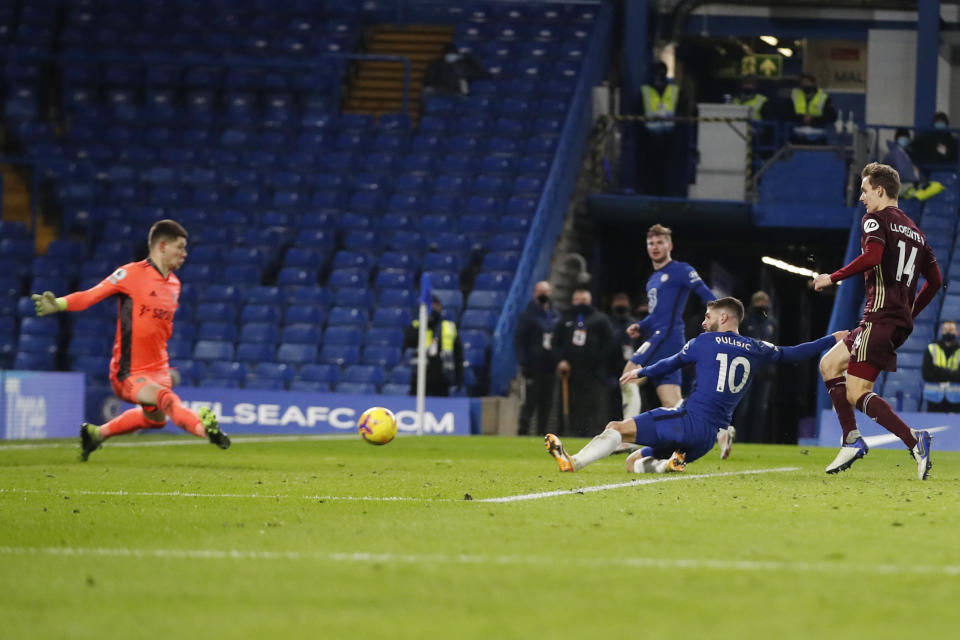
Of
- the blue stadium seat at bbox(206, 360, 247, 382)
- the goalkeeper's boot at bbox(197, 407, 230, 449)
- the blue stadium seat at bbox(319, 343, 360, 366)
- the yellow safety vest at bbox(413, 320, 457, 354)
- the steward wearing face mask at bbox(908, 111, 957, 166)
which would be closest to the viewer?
the goalkeeper's boot at bbox(197, 407, 230, 449)

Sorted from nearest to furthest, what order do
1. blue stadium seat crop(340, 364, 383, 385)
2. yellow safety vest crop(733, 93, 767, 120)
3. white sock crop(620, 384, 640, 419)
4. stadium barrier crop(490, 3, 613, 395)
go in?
1. white sock crop(620, 384, 640, 419)
2. stadium barrier crop(490, 3, 613, 395)
3. blue stadium seat crop(340, 364, 383, 385)
4. yellow safety vest crop(733, 93, 767, 120)

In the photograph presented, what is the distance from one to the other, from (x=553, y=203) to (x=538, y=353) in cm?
393

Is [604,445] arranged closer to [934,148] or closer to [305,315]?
[305,315]

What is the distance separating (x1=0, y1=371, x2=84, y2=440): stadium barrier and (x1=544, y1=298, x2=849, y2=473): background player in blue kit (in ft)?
32.2

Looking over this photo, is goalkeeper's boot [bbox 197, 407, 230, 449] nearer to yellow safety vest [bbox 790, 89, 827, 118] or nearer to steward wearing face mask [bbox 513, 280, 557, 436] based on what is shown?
steward wearing face mask [bbox 513, 280, 557, 436]

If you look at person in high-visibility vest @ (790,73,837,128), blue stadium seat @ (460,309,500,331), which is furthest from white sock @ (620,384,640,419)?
person in high-visibility vest @ (790,73,837,128)

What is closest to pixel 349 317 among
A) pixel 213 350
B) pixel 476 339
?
pixel 213 350

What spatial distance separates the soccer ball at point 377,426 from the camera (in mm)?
14391

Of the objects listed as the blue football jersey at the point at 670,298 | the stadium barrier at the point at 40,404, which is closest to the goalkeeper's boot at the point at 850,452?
the blue football jersey at the point at 670,298

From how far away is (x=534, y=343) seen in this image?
21.0 metres

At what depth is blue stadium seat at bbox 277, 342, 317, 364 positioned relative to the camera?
23.2 m

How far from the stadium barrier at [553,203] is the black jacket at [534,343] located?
0.84 m

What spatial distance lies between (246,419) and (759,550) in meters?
15.7

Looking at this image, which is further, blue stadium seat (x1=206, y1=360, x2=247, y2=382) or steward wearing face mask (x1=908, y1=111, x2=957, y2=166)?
steward wearing face mask (x1=908, y1=111, x2=957, y2=166)
